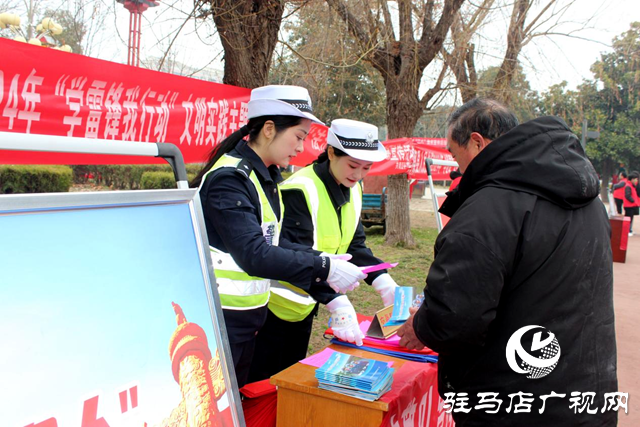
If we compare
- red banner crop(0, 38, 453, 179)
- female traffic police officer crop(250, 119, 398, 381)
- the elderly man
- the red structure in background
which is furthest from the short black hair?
the red structure in background

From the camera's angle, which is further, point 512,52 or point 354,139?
point 512,52

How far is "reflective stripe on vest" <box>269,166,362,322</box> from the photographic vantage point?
2.33 m

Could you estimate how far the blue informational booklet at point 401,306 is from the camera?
2199 mm

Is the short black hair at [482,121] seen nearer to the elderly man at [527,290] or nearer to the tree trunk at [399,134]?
the elderly man at [527,290]

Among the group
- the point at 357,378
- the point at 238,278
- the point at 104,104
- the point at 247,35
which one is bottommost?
the point at 357,378

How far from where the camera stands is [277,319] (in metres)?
2.38

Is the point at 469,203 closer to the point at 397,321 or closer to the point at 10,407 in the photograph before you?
the point at 397,321

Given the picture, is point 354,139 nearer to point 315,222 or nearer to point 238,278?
point 315,222

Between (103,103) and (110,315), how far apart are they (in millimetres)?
2416

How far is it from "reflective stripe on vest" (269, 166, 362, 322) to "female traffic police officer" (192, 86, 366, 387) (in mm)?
313

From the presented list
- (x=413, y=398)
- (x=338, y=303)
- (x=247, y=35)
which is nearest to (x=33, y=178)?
(x=247, y=35)

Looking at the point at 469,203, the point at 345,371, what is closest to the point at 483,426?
the point at 345,371

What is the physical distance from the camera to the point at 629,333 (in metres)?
5.11

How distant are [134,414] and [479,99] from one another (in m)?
1.34
